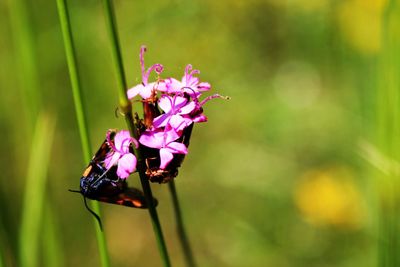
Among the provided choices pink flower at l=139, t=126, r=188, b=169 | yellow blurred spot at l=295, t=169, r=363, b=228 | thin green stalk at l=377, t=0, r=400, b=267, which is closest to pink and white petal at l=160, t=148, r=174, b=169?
pink flower at l=139, t=126, r=188, b=169

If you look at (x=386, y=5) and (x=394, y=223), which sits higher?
(x=386, y=5)

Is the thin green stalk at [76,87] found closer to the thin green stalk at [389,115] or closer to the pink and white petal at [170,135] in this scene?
the pink and white petal at [170,135]

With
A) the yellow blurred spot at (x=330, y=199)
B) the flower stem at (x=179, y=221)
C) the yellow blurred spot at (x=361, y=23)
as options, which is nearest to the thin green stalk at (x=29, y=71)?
the flower stem at (x=179, y=221)

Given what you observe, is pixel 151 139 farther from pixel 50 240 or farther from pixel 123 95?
pixel 50 240

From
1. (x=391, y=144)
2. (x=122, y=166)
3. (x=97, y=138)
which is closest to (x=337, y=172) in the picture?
(x=97, y=138)

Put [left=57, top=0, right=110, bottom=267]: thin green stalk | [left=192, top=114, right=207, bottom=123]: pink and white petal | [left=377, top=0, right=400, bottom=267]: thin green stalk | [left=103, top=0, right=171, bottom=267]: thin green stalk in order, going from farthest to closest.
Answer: [left=377, top=0, right=400, bottom=267]: thin green stalk
[left=192, top=114, right=207, bottom=123]: pink and white petal
[left=57, top=0, right=110, bottom=267]: thin green stalk
[left=103, top=0, right=171, bottom=267]: thin green stalk

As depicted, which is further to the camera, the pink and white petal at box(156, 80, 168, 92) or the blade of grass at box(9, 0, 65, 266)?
the blade of grass at box(9, 0, 65, 266)

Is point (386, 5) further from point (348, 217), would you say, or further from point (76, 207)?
point (76, 207)

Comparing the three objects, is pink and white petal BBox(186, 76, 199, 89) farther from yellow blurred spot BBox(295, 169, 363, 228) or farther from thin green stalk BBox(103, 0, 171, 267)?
yellow blurred spot BBox(295, 169, 363, 228)

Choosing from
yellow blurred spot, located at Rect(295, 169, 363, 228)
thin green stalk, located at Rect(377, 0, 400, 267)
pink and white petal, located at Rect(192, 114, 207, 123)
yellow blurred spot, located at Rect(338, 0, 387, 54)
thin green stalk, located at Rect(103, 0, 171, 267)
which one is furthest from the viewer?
yellow blurred spot, located at Rect(338, 0, 387, 54)
